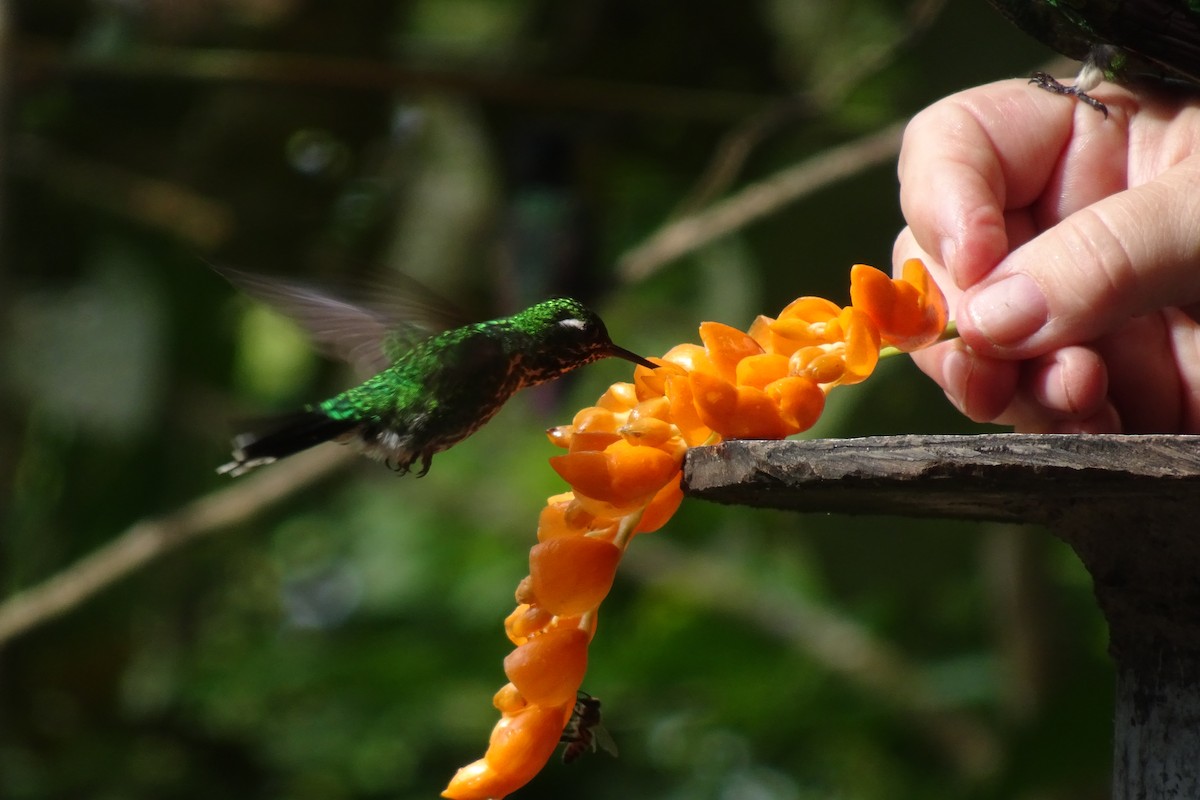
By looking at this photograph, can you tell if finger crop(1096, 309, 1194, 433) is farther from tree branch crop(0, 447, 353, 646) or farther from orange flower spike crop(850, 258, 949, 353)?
tree branch crop(0, 447, 353, 646)

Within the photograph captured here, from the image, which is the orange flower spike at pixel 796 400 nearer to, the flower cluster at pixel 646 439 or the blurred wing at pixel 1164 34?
the flower cluster at pixel 646 439

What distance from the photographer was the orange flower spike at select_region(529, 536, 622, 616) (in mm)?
1453

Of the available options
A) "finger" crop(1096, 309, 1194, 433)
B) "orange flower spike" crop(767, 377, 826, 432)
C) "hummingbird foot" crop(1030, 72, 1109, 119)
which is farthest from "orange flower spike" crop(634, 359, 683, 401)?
"hummingbird foot" crop(1030, 72, 1109, 119)

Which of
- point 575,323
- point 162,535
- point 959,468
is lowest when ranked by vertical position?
point 959,468

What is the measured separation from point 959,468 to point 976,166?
0.62 m

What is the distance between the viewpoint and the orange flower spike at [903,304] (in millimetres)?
1447

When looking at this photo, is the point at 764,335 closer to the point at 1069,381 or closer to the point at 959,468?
the point at 1069,381

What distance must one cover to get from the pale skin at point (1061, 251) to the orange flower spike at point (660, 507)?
32cm

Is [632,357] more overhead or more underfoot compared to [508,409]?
more underfoot

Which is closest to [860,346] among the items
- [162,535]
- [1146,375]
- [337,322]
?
[1146,375]

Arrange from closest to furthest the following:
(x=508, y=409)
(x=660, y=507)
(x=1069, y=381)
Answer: (x=1069, y=381) → (x=660, y=507) → (x=508, y=409)

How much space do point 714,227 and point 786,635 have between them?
1.71m

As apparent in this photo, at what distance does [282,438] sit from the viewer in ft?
7.48

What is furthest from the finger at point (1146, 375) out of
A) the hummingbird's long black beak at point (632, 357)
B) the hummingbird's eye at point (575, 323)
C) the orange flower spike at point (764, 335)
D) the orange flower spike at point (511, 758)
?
the hummingbird's eye at point (575, 323)
